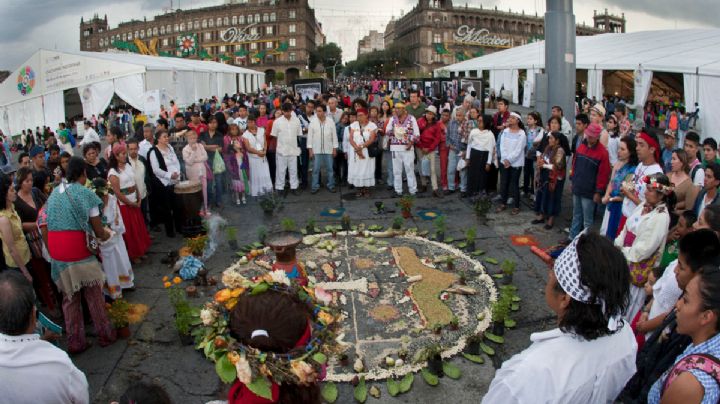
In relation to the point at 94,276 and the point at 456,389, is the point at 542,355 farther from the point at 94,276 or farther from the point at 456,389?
the point at 94,276

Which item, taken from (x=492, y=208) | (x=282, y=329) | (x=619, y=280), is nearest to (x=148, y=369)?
(x=282, y=329)

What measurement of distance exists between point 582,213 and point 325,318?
20.5 ft

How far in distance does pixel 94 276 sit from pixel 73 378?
2461 mm

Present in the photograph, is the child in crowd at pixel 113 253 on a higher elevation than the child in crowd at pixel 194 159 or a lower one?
lower

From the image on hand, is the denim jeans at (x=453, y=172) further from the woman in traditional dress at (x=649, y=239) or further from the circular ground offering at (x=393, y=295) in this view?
the woman in traditional dress at (x=649, y=239)

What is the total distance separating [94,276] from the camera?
4.79 meters

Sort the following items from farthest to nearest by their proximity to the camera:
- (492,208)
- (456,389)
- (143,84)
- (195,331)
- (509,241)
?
(143,84) → (492,208) → (509,241) → (195,331) → (456,389)

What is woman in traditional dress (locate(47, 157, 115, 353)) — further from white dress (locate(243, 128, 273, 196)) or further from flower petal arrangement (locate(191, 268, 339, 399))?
white dress (locate(243, 128, 273, 196))

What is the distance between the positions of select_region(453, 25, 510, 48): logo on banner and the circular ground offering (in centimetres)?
8729

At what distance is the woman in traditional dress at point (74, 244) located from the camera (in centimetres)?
460

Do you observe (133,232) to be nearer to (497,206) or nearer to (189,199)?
(189,199)

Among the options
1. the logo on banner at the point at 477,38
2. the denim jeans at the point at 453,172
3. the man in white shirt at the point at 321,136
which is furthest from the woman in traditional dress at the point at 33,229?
the logo on banner at the point at 477,38

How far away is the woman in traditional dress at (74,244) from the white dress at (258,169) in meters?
5.33

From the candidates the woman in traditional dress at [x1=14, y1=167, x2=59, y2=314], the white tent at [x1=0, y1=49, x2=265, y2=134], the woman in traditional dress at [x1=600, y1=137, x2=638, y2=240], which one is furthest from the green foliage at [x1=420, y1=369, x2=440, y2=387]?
the white tent at [x1=0, y1=49, x2=265, y2=134]
